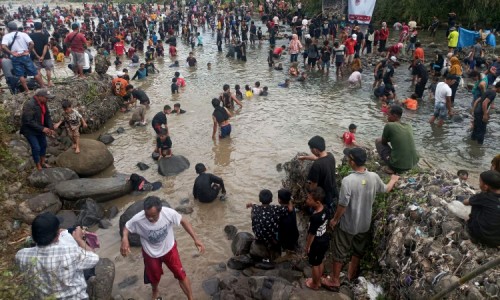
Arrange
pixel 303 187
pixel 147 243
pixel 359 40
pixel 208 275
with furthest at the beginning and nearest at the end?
1. pixel 359 40
2. pixel 303 187
3. pixel 208 275
4. pixel 147 243

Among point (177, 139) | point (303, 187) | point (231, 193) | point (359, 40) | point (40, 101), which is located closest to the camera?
point (303, 187)

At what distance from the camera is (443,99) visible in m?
12.0

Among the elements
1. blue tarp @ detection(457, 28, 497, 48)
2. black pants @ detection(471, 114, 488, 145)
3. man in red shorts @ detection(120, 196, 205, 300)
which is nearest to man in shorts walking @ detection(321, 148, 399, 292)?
man in red shorts @ detection(120, 196, 205, 300)

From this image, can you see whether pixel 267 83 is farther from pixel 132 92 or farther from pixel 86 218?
pixel 86 218

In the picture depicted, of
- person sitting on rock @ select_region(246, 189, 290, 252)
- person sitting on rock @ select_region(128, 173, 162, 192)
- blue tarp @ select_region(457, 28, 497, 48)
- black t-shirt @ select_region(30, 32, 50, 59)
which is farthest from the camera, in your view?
blue tarp @ select_region(457, 28, 497, 48)

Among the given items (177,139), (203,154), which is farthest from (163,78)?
(203,154)

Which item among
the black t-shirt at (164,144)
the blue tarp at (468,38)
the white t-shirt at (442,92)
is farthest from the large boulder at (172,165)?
the blue tarp at (468,38)

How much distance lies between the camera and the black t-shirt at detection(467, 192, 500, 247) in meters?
4.16

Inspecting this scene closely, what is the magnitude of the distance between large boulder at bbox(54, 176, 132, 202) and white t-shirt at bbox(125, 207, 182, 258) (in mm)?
4100

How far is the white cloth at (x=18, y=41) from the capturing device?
35.5 ft

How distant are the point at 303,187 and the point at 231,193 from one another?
7.12ft

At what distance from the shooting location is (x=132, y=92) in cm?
1484

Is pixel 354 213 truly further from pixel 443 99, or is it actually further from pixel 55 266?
pixel 443 99

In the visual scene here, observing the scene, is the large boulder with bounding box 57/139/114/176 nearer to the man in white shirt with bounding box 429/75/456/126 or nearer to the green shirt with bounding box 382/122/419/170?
the green shirt with bounding box 382/122/419/170
